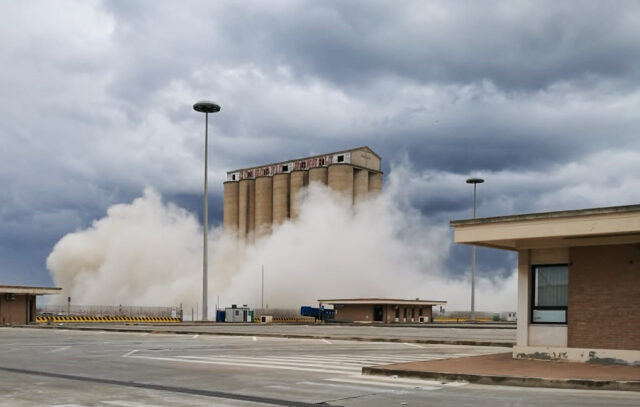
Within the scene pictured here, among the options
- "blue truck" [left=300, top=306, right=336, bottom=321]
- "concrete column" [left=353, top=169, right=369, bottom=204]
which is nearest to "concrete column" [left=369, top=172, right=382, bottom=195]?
"concrete column" [left=353, top=169, right=369, bottom=204]

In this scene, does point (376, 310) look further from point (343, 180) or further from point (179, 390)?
point (179, 390)

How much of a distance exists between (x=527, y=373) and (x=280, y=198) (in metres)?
93.7

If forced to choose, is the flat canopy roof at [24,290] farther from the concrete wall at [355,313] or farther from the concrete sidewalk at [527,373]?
the concrete sidewalk at [527,373]

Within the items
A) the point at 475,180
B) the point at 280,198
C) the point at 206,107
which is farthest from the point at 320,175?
the point at 206,107

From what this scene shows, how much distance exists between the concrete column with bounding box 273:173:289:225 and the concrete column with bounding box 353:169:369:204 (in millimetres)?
12192

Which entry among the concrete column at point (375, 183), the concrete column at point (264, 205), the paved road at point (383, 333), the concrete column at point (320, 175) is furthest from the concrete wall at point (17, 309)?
the concrete column at point (375, 183)

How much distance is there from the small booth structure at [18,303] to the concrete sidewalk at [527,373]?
47.5 meters

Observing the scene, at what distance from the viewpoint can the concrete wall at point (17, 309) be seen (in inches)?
2238

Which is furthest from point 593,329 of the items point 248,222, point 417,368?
point 248,222

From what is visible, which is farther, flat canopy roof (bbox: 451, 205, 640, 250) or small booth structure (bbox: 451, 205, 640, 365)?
small booth structure (bbox: 451, 205, 640, 365)

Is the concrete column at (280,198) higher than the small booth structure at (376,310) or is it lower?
higher

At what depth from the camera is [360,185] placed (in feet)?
332

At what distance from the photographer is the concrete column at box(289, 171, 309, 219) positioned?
104 metres

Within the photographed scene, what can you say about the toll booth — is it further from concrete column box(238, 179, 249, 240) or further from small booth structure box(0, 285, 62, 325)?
concrete column box(238, 179, 249, 240)
